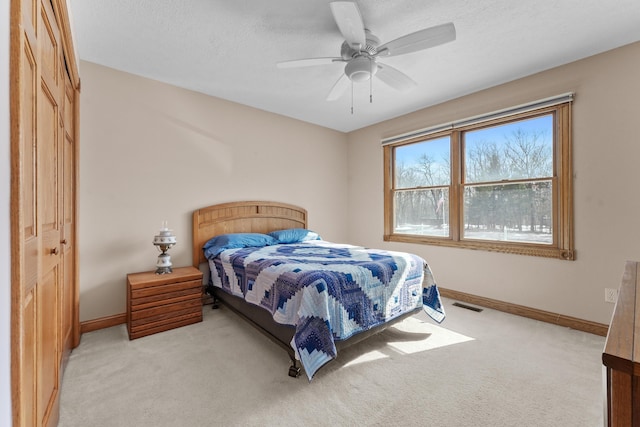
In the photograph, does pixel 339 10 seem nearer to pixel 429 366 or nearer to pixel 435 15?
pixel 435 15

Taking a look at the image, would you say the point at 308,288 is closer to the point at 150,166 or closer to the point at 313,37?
the point at 313,37

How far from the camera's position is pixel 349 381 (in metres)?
1.93

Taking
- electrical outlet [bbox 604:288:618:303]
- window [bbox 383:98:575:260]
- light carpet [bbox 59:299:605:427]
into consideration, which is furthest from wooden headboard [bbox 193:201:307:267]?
electrical outlet [bbox 604:288:618:303]

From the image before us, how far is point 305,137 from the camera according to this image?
4.66 metres

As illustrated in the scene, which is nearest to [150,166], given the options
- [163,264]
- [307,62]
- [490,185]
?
→ [163,264]

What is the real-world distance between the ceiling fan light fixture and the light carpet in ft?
7.52

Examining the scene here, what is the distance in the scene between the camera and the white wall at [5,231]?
0.70 metres

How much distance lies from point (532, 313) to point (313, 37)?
3.55 metres

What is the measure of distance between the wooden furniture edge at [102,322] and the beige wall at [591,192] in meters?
4.07

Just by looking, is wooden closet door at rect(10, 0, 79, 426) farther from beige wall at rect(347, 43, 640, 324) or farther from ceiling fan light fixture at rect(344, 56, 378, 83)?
beige wall at rect(347, 43, 640, 324)

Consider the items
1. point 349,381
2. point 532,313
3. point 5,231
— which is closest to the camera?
point 5,231

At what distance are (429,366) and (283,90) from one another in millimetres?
3242

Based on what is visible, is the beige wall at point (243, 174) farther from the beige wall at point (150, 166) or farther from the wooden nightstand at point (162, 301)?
the wooden nightstand at point (162, 301)

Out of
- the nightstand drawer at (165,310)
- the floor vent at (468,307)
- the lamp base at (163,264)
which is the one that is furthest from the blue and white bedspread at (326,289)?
the floor vent at (468,307)
